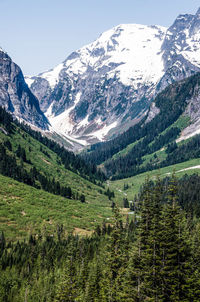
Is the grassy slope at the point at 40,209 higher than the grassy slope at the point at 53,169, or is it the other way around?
the grassy slope at the point at 53,169

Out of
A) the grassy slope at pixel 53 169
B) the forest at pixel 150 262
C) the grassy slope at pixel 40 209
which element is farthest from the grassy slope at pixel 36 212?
the forest at pixel 150 262

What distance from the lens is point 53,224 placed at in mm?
A: 93688

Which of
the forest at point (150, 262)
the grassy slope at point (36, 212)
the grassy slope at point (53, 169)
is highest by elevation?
the grassy slope at point (53, 169)

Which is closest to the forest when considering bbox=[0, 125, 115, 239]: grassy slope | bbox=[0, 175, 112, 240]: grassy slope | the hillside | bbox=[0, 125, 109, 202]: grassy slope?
bbox=[0, 175, 112, 240]: grassy slope

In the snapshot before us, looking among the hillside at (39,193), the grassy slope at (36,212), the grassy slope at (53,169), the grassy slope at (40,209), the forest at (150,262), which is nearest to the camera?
the forest at (150,262)

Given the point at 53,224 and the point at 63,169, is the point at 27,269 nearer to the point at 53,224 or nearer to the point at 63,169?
the point at 53,224

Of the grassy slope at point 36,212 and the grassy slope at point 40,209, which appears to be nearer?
the grassy slope at point 36,212

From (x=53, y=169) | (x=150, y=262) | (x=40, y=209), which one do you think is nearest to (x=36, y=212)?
(x=40, y=209)

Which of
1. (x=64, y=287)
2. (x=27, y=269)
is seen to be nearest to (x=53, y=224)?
(x=27, y=269)

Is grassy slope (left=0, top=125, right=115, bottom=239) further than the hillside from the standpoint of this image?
No

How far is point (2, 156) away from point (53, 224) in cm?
5426

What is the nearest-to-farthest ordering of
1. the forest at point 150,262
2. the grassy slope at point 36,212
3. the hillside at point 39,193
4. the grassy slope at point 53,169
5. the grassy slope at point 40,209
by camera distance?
the forest at point 150,262, the grassy slope at point 36,212, the grassy slope at point 40,209, the hillside at point 39,193, the grassy slope at point 53,169

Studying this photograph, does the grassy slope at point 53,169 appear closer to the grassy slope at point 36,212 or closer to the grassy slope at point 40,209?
the grassy slope at point 40,209

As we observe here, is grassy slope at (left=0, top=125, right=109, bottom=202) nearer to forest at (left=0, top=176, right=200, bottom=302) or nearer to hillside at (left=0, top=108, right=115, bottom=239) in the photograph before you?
hillside at (left=0, top=108, right=115, bottom=239)
